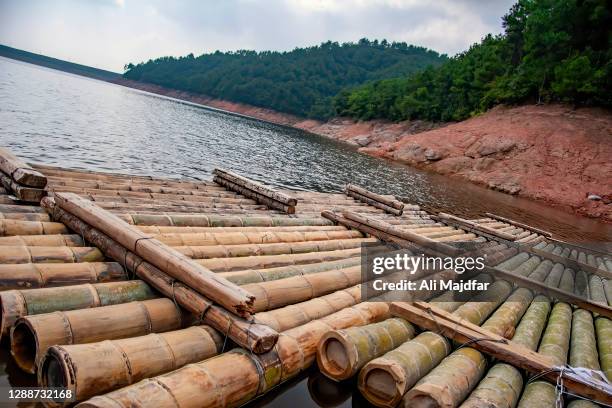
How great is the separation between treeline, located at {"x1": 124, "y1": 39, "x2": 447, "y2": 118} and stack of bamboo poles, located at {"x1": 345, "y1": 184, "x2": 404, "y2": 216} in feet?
369

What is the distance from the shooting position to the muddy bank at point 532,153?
131 feet

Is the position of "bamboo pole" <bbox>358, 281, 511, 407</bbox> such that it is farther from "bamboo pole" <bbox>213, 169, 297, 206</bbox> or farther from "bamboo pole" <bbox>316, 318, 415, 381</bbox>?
"bamboo pole" <bbox>213, 169, 297, 206</bbox>

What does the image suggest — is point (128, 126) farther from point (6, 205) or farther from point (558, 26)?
point (558, 26)

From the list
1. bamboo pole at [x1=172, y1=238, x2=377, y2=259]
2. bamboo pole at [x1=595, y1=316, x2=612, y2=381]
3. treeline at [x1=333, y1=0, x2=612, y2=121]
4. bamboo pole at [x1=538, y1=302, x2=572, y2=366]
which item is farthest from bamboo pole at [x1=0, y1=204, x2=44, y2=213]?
treeline at [x1=333, y1=0, x2=612, y2=121]

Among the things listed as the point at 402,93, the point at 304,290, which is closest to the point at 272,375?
the point at 304,290

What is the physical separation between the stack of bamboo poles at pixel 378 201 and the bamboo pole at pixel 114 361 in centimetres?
1200

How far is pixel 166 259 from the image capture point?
4980mm

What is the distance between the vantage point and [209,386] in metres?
3.52

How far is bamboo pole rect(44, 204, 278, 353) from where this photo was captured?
163 inches

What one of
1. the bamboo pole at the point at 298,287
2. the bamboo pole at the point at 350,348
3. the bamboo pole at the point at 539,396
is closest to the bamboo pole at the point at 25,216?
the bamboo pole at the point at 298,287

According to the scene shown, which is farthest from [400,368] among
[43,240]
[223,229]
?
[43,240]

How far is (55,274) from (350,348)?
3937 millimetres

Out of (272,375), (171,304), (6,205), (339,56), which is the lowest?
(272,375)

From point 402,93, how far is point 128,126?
68290 mm
